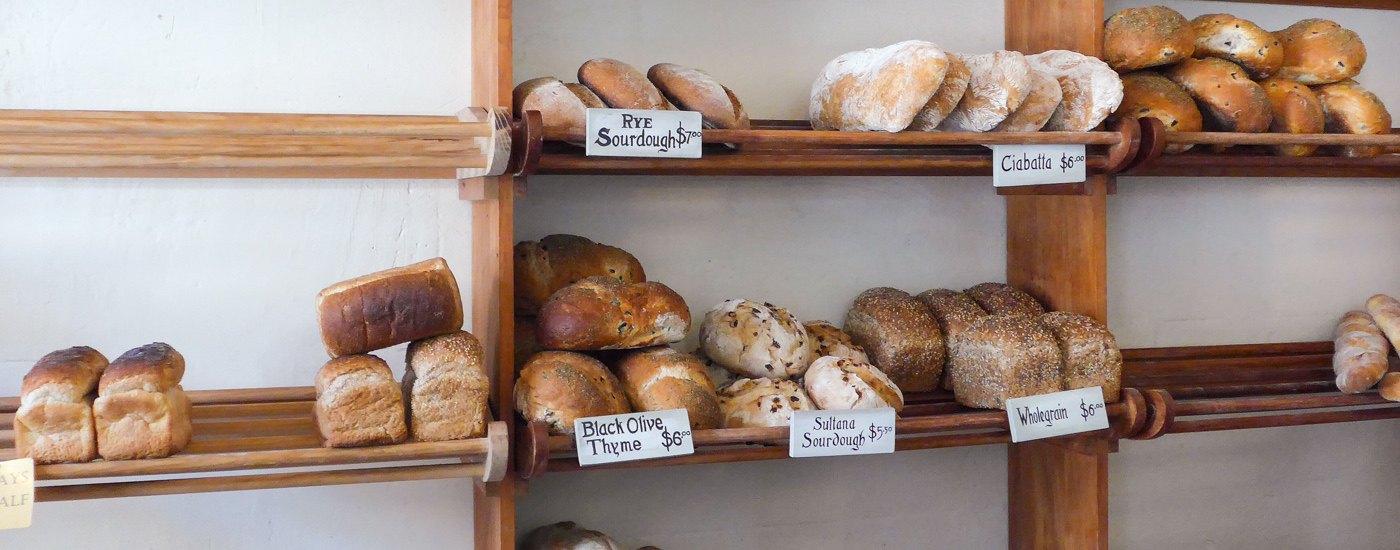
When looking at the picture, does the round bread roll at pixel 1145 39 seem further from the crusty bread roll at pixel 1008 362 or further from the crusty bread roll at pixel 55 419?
the crusty bread roll at pixel 55 419

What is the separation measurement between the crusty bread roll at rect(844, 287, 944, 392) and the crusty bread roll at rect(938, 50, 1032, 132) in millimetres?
361

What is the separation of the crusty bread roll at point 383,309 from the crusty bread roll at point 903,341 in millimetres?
775

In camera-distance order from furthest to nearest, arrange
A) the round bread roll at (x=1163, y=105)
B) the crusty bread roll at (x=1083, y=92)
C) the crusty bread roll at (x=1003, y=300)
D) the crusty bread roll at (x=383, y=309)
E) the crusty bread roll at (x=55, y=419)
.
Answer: the crusty bread roll at (x=1003, y=300) → the round bread roll at (x=1163, y=105) → the crusty bread roll at (x=1083, y=92) → the crusty bread roll at (x=383, y=309) → the crusty bread roll at (x=55, y=419)

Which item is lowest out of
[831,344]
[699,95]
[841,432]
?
[841,432]

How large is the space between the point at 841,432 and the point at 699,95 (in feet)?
1.77

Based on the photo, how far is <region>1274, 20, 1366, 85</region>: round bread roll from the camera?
1.83m

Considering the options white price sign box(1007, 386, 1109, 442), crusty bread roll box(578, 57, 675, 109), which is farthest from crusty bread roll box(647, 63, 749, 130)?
white price sign box(1007, 386, 1109, 442)

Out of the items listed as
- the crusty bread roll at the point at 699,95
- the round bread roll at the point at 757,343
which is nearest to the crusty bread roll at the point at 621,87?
the crusty bread roll at the point at 699,95

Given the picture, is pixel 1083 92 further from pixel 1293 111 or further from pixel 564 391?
pixel 564 391

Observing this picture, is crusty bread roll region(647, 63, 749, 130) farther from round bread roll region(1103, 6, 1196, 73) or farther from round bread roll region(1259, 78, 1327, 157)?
round bread roll region(1259, 78, 1327, 157)

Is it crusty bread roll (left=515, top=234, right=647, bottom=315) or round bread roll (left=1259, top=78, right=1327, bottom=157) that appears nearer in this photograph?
crusty bread roll (left=515, top=234, right=647, bottom=315)

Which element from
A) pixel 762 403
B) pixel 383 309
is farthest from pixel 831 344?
pixel 383 309

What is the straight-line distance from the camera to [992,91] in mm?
1462

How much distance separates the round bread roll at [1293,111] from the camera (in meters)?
1.74
